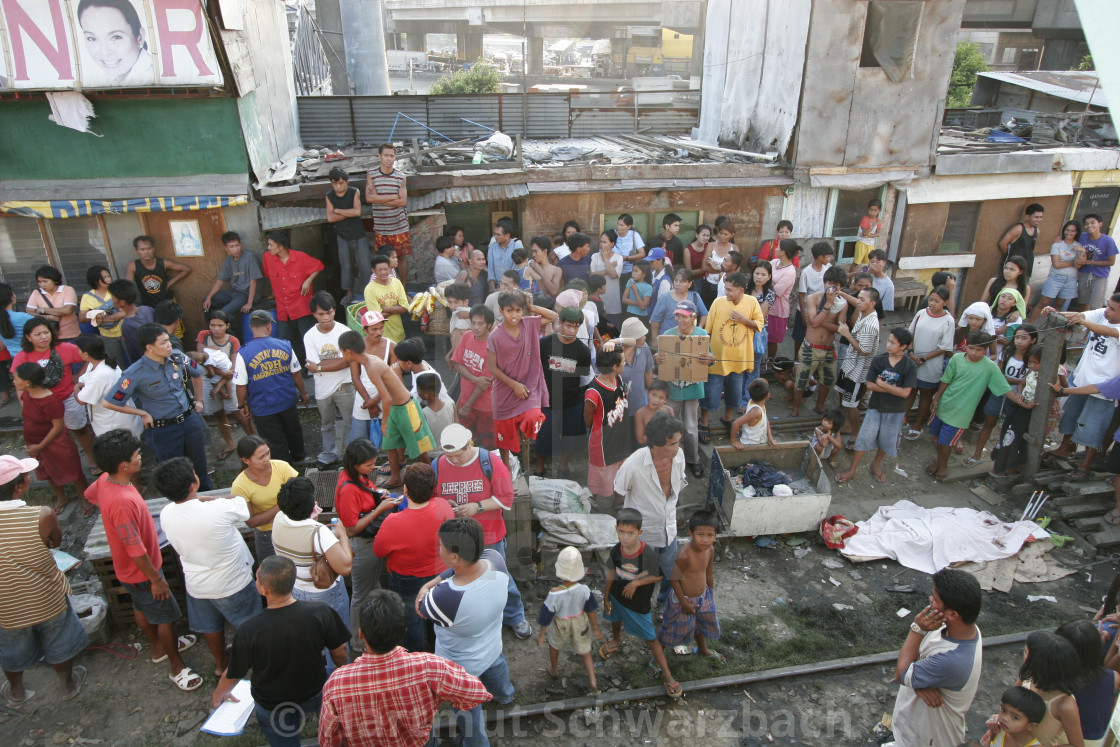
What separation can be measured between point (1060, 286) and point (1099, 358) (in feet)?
14.5

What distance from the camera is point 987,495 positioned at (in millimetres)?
7738

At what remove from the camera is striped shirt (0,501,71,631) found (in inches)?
181

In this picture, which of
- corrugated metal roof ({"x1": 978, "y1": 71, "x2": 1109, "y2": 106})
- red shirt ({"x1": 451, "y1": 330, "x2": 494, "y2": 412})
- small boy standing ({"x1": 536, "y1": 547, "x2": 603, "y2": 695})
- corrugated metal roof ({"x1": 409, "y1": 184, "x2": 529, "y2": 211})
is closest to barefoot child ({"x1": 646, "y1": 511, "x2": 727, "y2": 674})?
small boy standing ({"x1": 536, "y1": 547, "x2": 603, "y2": 695})

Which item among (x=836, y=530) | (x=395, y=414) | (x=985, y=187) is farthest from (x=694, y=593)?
(x=985, y=187)

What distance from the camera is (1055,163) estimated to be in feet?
38.4

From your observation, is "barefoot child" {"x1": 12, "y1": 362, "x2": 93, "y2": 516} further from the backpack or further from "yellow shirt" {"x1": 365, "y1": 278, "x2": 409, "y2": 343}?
the backpack

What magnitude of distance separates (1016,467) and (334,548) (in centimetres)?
745

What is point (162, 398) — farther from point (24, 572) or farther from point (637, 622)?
point (637, 622)

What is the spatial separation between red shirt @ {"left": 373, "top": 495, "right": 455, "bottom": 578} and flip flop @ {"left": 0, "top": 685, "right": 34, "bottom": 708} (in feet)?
9.68

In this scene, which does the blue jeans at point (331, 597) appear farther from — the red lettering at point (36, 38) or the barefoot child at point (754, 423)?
the red lettering at point (36, 38)

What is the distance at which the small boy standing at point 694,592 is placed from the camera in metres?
4.94

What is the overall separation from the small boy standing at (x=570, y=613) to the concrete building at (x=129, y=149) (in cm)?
735

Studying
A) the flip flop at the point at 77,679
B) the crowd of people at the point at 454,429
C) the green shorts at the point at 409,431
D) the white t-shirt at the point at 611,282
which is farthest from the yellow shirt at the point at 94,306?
the white t-shirt at the point at 611,282

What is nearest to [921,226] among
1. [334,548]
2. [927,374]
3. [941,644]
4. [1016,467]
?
[927,374]
